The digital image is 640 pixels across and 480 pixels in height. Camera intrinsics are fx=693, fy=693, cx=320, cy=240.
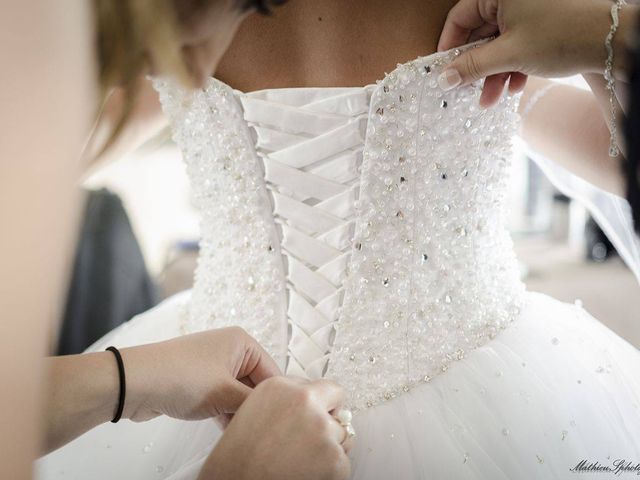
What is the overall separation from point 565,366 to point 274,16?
0.48m

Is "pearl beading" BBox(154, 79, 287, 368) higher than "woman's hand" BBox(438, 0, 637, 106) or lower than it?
lower

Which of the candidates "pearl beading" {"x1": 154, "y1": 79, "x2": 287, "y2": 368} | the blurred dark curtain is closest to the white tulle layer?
"pearl beading" {"x1": 154, "y1": 79, "x2": 287, "y2": 368}

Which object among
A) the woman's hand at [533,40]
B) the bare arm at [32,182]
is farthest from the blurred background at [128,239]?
the bare arm at [32,182]

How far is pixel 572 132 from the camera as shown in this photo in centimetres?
87

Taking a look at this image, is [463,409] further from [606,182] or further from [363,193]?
[606,182]

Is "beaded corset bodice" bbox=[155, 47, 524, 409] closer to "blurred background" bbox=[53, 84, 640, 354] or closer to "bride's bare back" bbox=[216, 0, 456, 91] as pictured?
"bride's bare back" bbox=[216, 0, 456, 91]

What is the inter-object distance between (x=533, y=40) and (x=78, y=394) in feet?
1.63

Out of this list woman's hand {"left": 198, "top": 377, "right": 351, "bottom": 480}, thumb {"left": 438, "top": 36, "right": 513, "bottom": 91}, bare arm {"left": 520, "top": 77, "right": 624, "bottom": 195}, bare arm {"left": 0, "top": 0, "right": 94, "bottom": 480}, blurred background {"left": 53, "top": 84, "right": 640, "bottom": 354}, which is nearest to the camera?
bare arm {"left": 0, "top": 0, "right": 94, "bottom": 480}

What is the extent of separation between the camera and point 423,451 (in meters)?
0.66

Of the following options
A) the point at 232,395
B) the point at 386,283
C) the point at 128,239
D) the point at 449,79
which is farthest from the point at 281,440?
the point at 128,239

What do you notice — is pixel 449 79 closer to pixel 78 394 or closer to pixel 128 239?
pixel 78 394

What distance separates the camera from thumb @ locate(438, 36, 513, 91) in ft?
2.08
